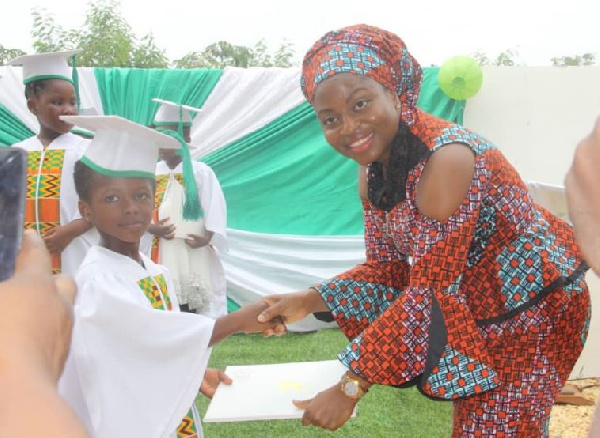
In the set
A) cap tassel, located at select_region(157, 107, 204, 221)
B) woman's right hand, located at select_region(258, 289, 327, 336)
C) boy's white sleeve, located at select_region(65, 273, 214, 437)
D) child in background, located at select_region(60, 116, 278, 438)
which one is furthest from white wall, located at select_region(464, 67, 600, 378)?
boy's white sleeve, located at select_region(65, 273, 214, 437)

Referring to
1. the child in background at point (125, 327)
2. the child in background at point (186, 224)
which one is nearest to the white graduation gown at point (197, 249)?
the child in background at point (186, 224)

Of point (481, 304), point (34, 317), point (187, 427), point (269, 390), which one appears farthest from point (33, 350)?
point (187, 427)

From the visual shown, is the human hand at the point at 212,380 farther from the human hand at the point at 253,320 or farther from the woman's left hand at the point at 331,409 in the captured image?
the woman's left hand at the point at 331,409

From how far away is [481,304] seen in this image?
1.71 m

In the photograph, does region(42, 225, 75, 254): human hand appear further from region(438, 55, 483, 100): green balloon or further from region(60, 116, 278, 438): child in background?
region(438, 55, 483, 100): green balloon

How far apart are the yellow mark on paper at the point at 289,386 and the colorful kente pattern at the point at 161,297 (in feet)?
1.48

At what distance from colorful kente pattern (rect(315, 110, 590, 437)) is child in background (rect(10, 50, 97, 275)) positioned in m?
2.09

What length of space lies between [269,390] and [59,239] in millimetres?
1648

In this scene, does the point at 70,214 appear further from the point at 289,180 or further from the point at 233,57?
the point at 233,57

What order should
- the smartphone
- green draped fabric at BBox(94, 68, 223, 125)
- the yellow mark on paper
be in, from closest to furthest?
the smartphone
the yellow mark on paper
green draped fabric at BBox(94, 68, 223, 125)

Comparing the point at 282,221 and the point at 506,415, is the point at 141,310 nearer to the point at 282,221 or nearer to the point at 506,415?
the point at 506,415

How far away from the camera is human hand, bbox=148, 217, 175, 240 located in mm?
4371

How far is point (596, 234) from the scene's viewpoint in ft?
1.98

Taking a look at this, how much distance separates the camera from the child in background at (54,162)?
3334 millimetres
